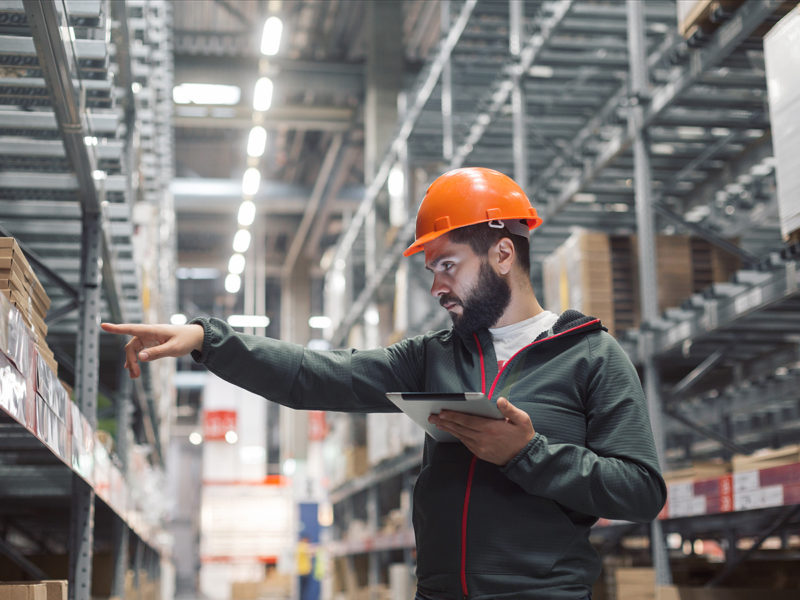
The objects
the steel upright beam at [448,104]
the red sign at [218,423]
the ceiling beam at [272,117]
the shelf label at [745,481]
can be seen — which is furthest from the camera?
the red sign at [218,423]

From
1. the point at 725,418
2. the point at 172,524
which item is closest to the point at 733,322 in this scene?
the point at 725,418

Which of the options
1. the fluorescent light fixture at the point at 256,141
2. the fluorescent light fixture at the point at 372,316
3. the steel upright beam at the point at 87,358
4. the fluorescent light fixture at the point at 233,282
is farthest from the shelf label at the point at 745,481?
the fluorescent light fixture at the point at 233,282

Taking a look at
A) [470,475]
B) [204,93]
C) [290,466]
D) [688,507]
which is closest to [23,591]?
[470,475]

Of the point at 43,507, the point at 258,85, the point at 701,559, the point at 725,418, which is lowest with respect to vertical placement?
the point at 701,559

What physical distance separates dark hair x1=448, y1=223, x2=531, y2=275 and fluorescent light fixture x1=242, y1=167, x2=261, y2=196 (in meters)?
17.3

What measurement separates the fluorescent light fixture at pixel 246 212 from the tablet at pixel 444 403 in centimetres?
1928

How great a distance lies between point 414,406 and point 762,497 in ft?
10.4

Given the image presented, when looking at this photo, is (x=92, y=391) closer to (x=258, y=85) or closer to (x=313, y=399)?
(x=313, y=399)

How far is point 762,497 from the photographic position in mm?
4703

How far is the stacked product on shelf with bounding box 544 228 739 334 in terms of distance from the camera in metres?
7.14

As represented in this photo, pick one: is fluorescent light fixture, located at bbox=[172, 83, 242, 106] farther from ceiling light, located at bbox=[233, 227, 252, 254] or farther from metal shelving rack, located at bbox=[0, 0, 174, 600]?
metal shelving rack, located at bbox=[0, 0, 174, 600]

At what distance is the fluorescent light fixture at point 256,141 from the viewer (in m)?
18.0

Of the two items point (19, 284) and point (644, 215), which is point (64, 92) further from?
point (644, 215)

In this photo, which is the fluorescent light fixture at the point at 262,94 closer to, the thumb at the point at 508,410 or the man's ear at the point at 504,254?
the man's ear at the point at 504,254
